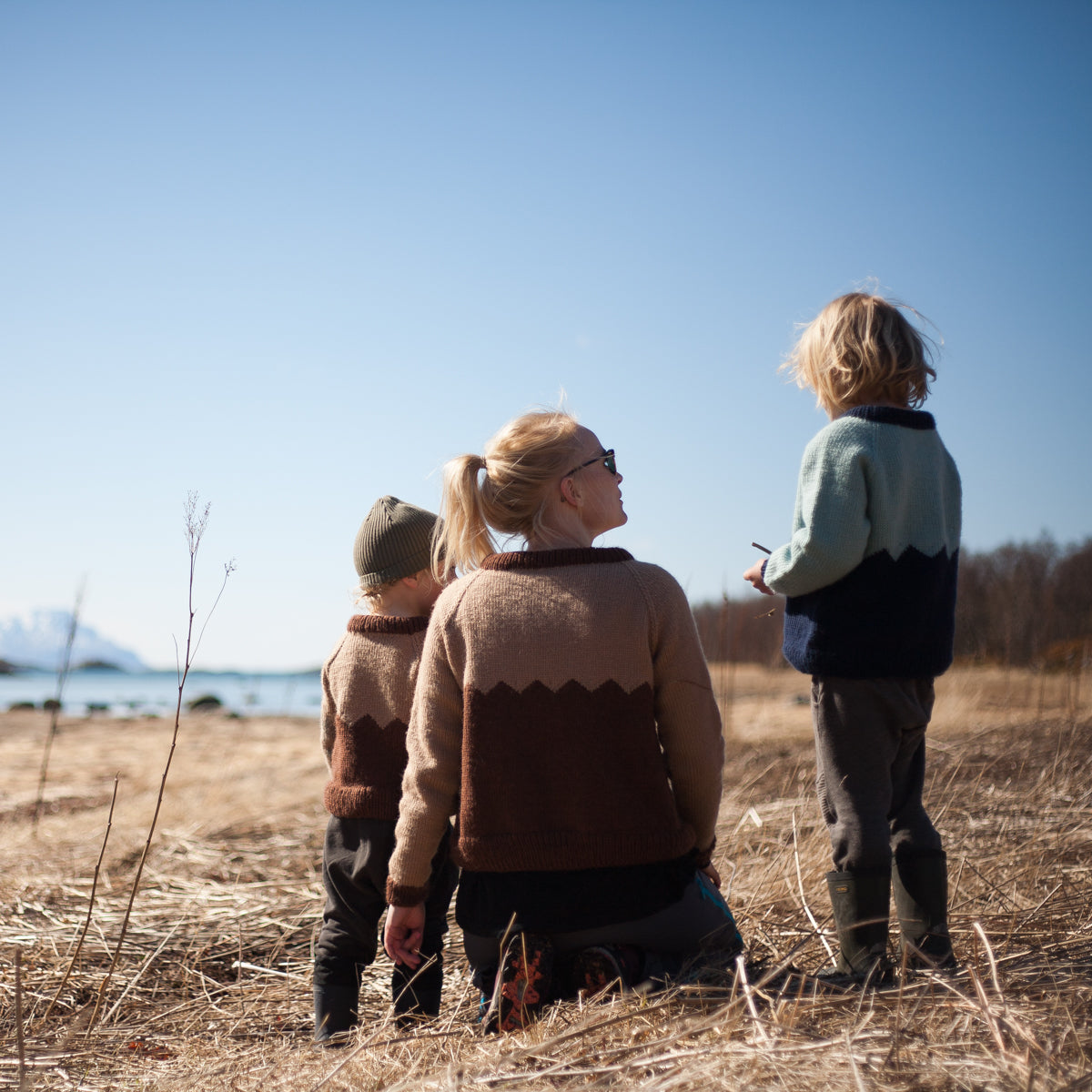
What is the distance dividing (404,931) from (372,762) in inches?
18.9

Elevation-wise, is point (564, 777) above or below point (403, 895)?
above

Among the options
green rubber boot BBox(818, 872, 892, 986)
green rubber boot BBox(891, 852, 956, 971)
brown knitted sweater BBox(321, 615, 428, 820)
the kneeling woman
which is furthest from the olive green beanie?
green rubber boot BBox(891, 852, 956, 971)

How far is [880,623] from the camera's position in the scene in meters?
2.11

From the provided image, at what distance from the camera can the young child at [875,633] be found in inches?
82.1

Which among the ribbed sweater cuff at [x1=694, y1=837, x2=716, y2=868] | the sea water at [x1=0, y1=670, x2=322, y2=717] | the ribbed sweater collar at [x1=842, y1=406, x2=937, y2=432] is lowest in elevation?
the sea water at [x1=0, y1=670, x2=322, y2=717]

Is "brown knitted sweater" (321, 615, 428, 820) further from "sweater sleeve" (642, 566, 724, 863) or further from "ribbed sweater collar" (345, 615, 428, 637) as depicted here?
"sweater sleeve" (642, 566, 724, 863)

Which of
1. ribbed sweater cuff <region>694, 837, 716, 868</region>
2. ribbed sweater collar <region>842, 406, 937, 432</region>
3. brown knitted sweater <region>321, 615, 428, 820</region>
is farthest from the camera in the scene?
brown knitted sweater <region>321, 615, 428, 820</region>

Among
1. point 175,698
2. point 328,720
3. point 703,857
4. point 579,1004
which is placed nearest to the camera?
point 579,1004

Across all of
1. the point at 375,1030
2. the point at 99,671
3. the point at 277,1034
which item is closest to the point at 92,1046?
the point at 277,1034

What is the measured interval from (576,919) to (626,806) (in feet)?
0.85

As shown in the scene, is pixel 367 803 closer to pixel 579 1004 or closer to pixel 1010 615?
pixel 579 1004

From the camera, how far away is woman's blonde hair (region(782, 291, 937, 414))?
2.26 meters

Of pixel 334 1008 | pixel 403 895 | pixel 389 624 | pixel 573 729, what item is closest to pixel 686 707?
pixel 573 729

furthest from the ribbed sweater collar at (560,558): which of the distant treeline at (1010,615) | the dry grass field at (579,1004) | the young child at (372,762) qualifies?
the distant treeline at (1010,615)
